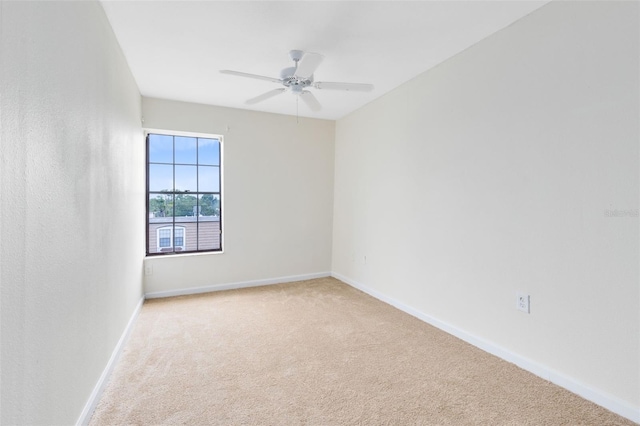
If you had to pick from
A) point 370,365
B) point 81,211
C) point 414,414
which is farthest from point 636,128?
→ point 81,211

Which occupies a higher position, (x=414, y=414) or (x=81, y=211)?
(x=81, y=211)

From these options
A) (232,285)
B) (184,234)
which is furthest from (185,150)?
(232,285)

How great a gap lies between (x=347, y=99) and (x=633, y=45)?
262cm

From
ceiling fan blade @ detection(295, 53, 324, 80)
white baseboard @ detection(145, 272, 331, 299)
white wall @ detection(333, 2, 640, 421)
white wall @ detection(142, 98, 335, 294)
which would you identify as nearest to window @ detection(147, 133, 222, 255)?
white wall @ detection(142, 98, 335, 294)

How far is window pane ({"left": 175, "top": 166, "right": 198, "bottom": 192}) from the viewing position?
416cm

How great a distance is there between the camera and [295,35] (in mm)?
2406

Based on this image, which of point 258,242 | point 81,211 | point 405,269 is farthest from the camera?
point 258,242

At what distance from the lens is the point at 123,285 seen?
106 inches

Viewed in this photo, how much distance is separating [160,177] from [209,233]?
0.96 m

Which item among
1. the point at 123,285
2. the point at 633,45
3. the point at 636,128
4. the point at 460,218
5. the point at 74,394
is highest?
the point at 633,45

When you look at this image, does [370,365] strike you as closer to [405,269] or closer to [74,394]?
[405,269]

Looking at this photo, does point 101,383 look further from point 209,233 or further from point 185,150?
point 185,150

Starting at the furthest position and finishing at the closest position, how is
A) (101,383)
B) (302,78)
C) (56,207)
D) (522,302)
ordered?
(302,78), (522,302), (101,383), (56,207)

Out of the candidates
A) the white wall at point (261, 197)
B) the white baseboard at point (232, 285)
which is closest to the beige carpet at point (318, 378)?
the white baseboard at point (232, 285)
